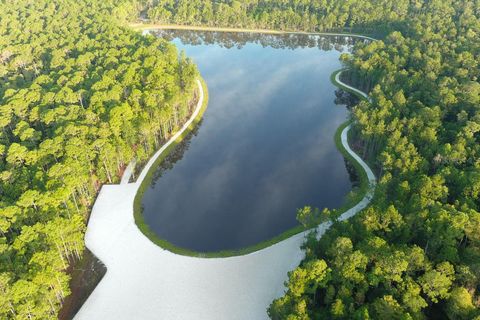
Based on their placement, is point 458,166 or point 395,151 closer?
point 458,166

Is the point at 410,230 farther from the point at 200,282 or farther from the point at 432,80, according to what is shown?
the point at 432,80

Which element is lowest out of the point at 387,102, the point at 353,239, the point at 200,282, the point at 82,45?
the point at 200,282

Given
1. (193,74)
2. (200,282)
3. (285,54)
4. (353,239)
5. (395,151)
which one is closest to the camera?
(353,239)

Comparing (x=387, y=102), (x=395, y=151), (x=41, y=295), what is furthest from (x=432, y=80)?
(x=41, y=295)

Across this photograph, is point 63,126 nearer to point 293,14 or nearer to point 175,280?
point 175,280

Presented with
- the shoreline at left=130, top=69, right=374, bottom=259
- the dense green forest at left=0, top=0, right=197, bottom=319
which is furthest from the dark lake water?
the dense green forest at left=0, top=0, right=197, bottom=319

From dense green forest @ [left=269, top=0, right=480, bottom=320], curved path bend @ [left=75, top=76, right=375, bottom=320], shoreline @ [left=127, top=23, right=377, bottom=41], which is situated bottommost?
curved path bend @ [left=75, top=76, right=375, bottom=320]

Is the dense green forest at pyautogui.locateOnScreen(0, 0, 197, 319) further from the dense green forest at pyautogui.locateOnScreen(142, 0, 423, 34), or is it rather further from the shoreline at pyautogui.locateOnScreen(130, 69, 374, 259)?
the dense green forest at pyautogui.locateOnScreen(142, 0, 423, 34)

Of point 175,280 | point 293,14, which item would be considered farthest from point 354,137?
point 293,14
